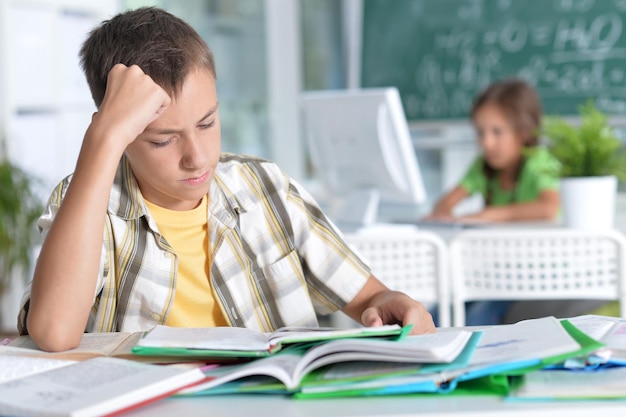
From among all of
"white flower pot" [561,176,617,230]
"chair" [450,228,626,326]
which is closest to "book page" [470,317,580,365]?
"chair" [450,228,626,326]

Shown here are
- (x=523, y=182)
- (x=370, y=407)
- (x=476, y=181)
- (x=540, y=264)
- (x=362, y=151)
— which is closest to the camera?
(x=370, y=407)

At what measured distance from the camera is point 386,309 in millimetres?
1261

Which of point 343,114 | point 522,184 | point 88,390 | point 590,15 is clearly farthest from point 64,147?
point 88,390

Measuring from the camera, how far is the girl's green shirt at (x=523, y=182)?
3.02m

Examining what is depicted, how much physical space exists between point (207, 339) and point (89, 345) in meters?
0.20

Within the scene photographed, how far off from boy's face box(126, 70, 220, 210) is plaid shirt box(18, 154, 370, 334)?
0.29 ft

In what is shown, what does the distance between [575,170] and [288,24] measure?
269cm

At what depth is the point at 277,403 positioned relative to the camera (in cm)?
87

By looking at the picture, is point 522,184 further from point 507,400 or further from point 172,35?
point 507,400

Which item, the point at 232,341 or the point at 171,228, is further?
the point at 171,228

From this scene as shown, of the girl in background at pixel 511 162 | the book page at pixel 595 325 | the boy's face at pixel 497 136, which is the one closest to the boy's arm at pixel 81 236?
the book page at pixel 595 325

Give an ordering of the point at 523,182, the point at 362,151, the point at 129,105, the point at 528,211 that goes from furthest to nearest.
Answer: the point at 523,182
the point at 528,211
the point at 362,151
the point at 129,105

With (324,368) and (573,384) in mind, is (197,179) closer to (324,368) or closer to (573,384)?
(324,368)

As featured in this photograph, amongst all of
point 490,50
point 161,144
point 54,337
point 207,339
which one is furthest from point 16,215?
point 207,339
